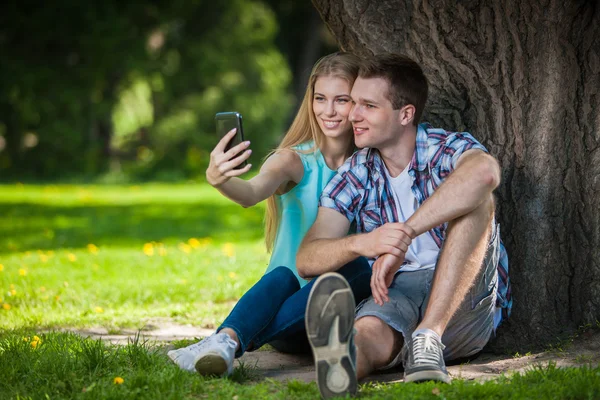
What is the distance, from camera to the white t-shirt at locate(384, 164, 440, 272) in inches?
154

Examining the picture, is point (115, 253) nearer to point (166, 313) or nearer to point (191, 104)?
point (166, 313)

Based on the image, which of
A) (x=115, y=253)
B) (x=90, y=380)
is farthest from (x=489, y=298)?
(x=115, y=253)

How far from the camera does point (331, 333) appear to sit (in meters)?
3.00

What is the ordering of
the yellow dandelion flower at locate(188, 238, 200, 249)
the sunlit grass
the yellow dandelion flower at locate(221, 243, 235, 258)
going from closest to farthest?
the sunlit grass → the yellow dandelion flower at locate(221, 243, 235, 258) → the yellow dandelion flower at locate(188, 238, 200, 249)

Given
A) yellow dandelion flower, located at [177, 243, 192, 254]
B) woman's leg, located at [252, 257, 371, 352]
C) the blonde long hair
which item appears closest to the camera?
woman's leg, located at [252, 257, 371, 352]

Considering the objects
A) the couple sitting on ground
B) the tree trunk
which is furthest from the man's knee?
the tree trunk

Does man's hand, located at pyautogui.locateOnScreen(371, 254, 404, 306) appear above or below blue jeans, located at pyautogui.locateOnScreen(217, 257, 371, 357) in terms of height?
above

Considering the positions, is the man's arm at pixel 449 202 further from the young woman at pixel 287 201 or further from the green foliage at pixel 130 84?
the green foliage at pixel 130 84

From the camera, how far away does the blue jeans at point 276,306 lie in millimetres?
3596

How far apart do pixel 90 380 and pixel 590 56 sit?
306 centimetres

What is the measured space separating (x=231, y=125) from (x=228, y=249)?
512 centimetres

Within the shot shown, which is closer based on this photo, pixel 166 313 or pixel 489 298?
pixel 489 298

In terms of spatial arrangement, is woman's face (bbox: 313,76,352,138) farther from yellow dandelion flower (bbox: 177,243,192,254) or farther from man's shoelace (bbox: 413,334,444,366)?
yellow dandelion flower (bbox: 177,243,192,254)

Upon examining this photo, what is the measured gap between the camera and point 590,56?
412cm
